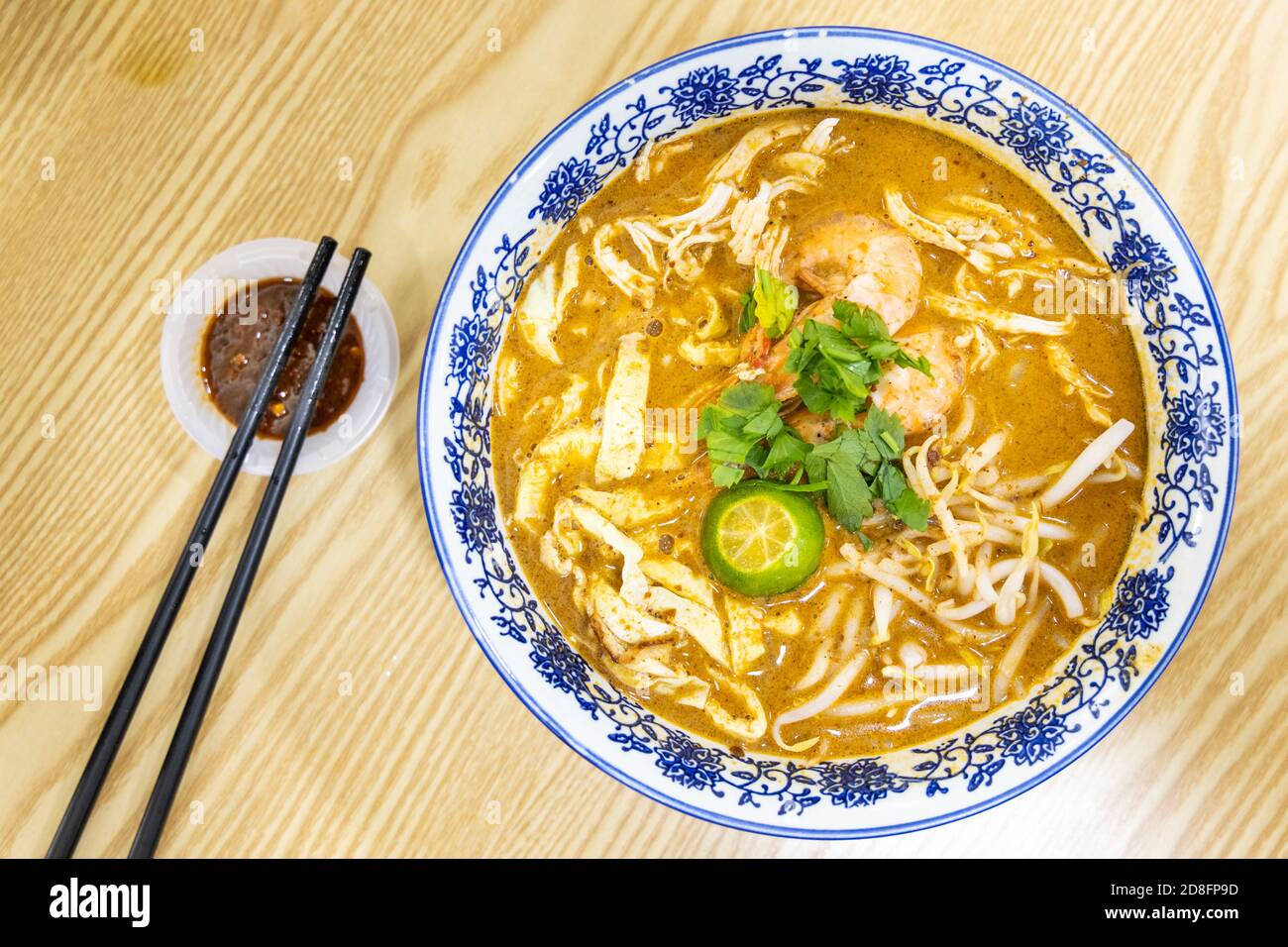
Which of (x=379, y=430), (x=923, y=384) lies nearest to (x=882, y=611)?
(x=923, y=384)

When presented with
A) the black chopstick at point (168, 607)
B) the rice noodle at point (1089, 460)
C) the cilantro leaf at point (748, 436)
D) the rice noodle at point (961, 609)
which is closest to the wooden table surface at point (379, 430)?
the black chopstick at point (168, 607)

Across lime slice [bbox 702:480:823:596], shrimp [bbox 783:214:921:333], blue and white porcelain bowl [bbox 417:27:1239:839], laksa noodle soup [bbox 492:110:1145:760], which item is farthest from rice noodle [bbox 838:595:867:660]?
shrimp [bbox 783:214:921:333]

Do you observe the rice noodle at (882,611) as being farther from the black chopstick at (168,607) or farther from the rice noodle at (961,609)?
the black chopstick at (168,607)

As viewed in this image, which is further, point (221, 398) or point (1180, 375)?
point (221, 398)

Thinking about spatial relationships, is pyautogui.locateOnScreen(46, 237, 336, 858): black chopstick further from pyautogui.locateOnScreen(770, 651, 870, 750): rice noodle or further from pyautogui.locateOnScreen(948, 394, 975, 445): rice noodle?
pyautogui.locateOnScreen(948, 394, 975, 445): rice noodle

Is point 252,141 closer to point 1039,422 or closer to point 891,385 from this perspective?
point 891,385

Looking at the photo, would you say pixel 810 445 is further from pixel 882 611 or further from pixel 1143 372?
pixel 1143 372
